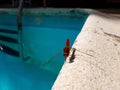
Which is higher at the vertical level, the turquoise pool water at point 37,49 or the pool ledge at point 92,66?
the pool ledge at point 92,66

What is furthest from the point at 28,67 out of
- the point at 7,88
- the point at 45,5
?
the point at 45,5

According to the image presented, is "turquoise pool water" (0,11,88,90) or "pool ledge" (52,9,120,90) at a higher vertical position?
"pool ledge" (52,9,120,90)

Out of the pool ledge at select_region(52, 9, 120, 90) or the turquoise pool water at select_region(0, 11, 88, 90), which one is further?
the turquoise pool water at select_region(0, 11, 88, 90)

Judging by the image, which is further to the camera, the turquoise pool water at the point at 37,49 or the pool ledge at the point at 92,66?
the turquoise pool water at the point at 37,49

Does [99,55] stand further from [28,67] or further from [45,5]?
[45,5]
